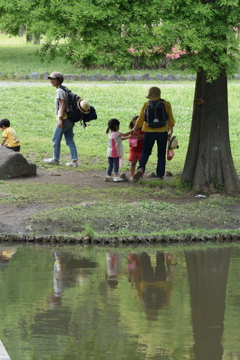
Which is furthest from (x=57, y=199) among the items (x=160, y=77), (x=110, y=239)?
(x=160, y=77)

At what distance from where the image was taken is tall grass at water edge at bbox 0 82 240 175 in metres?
15.4

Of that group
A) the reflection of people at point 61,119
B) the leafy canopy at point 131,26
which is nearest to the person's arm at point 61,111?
the reflection of people at point 61,119

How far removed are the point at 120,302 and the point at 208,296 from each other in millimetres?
881

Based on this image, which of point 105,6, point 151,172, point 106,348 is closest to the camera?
point 106,348

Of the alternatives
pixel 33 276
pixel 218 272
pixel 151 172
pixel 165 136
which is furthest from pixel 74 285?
→ pixel 151 172

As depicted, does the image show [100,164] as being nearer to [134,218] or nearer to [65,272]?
[134,218]

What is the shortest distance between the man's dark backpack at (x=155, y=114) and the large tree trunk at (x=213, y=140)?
59cm

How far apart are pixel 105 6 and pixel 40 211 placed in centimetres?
293

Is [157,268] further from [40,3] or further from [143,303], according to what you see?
[40,3]

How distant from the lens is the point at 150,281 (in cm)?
734

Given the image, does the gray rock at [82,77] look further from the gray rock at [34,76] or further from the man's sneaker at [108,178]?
the man's sneaker at [108,178]

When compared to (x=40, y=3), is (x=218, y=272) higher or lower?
lower

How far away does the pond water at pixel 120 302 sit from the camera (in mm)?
5410

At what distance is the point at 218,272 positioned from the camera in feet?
25.3
